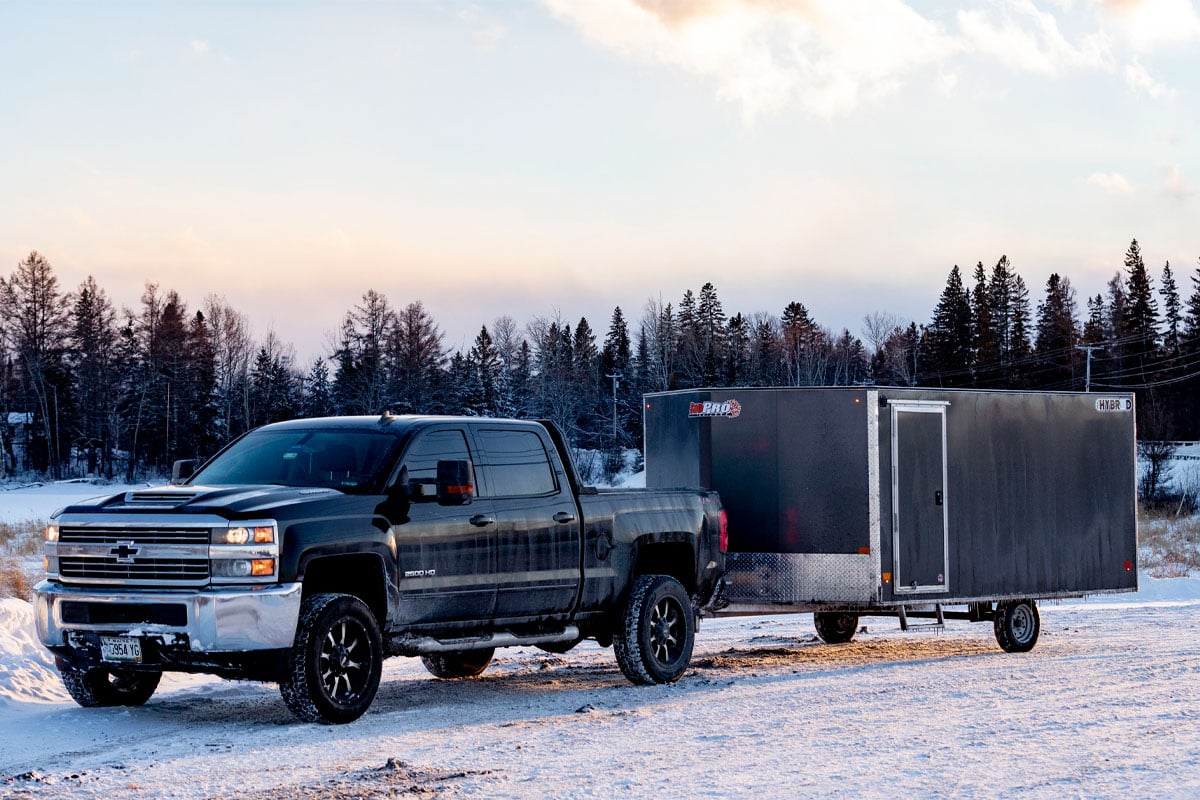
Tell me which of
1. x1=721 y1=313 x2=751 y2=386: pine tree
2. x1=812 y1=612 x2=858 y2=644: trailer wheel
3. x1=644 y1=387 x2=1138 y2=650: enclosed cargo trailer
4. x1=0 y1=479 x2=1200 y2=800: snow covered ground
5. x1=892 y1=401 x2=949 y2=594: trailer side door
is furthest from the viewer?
x1=721 y1=313 x2=751 y2=386: pine tree

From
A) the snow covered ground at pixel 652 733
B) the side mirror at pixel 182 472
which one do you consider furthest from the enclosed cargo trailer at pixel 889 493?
the side mirror at pixel 182 472

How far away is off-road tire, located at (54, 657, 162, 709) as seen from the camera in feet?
34.0

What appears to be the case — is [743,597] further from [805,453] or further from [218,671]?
A: [218,671]

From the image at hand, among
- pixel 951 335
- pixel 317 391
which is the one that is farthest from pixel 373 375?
pixel 951 335

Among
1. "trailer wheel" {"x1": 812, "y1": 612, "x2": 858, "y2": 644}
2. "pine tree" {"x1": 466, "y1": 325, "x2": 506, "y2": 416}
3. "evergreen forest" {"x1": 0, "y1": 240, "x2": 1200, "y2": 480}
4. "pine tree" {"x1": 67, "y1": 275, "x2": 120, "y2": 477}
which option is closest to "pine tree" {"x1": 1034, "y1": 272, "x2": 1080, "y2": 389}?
"evergreen forest" {"x1": 0, "y1": 240, "x2": 1200, "y2": 480}

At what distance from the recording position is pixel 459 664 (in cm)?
1318

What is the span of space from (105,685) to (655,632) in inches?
179

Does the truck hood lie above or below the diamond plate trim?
above

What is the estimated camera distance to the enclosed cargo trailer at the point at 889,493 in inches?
564

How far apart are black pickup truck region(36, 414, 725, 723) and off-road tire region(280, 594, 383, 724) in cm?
1

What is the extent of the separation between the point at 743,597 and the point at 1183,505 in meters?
42.8

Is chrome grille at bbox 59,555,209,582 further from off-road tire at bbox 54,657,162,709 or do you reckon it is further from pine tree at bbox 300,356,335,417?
pine tree at bbox 300,356,335,417

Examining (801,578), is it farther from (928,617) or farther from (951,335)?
(951,335)

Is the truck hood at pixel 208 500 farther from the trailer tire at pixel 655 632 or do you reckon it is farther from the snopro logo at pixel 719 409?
the snopro logo at pixel 719 409
